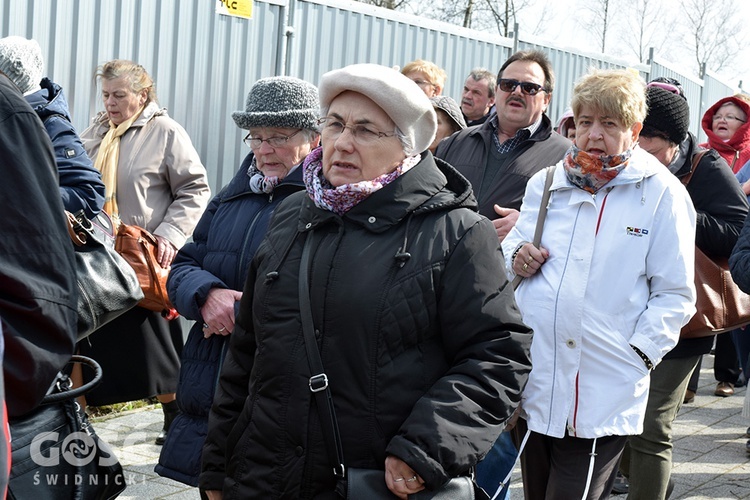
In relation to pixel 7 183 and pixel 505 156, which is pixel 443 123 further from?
pixel 7 183

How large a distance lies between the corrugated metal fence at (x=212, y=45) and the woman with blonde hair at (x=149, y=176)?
1.42 feet

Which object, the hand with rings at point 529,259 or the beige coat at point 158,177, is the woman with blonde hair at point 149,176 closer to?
the beige coat at point 158,177

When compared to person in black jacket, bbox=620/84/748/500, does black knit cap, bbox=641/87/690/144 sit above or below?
above

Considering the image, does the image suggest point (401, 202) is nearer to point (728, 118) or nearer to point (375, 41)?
point (375, 41)

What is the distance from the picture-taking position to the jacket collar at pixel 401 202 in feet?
8.89

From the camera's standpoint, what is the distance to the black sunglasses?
4999 mm

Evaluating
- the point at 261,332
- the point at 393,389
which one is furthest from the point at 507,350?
the point at 261,332

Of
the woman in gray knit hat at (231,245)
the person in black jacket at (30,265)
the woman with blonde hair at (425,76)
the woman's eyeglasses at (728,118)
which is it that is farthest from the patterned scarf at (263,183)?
the woman's eyeglasses at (728,118)

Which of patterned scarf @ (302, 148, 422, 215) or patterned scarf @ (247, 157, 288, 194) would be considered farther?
patterned scarf @ (247, 157, 288, 194)

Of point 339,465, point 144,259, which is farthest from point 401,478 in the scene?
point 144,259

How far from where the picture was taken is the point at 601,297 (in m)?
3.52

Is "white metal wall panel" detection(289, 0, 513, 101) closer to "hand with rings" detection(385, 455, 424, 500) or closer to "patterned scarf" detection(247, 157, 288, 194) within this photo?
"patterned scarf" detection(247, 157, 288, 194)

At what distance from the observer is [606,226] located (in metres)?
3.56

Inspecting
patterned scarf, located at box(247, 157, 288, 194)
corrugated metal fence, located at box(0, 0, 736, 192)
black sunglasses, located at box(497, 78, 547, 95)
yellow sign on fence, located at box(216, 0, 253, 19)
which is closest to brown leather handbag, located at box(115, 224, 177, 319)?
corrugated metal fence, located at box(0, 0, 736, 192)
